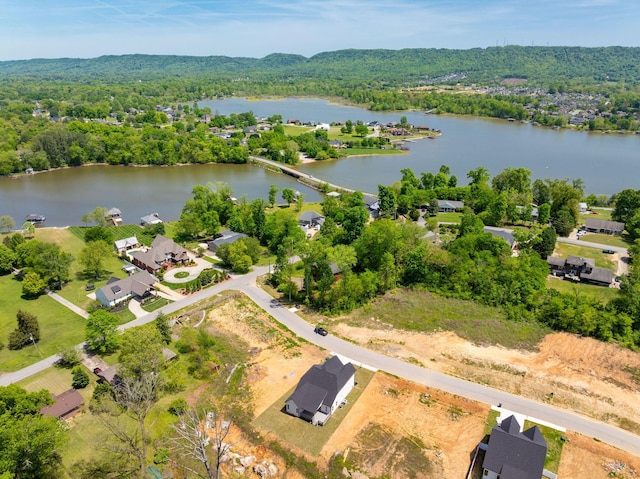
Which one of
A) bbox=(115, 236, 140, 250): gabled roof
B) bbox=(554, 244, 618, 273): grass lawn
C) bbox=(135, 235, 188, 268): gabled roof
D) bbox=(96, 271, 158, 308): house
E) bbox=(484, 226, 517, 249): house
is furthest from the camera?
bbox=(484, 226, 517, 249): house

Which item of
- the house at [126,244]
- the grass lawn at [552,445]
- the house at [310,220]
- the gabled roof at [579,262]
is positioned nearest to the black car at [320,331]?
the grass lawn at [552,445]

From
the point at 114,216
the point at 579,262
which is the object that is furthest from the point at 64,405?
the point at 579,262

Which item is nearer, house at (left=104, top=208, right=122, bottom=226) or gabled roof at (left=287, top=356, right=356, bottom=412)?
gabled roof at (left=287, top=356, right=356, bottom=412)

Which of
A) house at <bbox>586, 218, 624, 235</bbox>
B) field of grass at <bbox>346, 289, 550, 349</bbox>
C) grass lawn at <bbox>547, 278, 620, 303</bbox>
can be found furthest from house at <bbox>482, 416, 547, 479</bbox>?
house at <bbox>586, 218, 624, 235</bbox>

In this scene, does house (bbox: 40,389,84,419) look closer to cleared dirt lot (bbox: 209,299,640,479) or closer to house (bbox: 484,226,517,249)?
cleared dirt lot (bbox: 209,299,640,479)

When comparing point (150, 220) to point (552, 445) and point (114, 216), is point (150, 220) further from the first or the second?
point (552, 445)

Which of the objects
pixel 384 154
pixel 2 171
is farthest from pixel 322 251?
pixel 2 171
